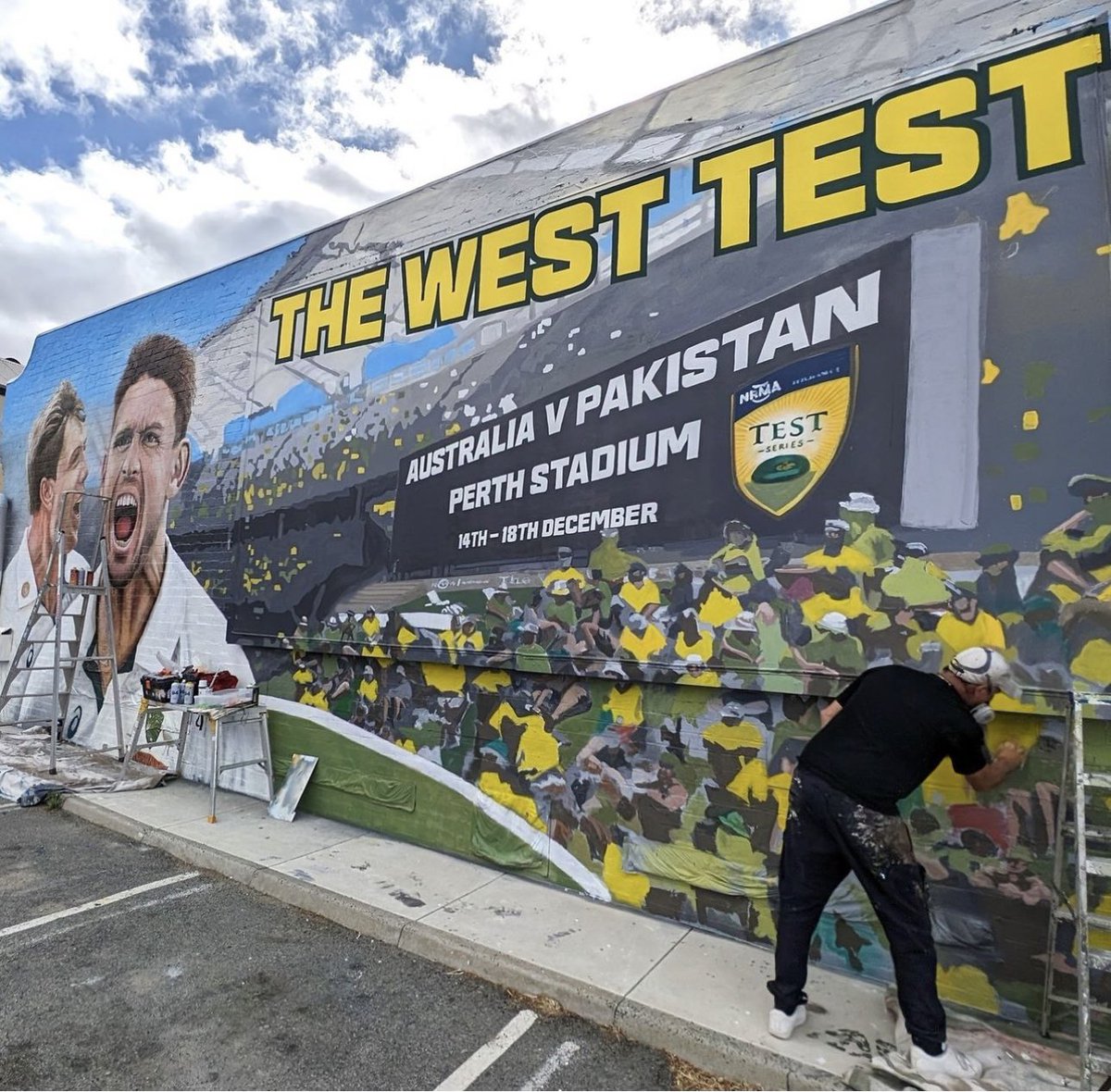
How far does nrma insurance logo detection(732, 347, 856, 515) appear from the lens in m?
4.22

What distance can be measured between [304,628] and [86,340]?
6.49 meters

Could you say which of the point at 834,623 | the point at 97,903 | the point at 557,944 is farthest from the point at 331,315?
the point at 557,944

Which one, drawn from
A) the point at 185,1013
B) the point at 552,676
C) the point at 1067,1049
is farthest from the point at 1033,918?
the point at 185,1013

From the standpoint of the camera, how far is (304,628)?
6.80 m

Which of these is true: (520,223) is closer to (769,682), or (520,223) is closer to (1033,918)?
(769,682)

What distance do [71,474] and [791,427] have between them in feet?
32.9

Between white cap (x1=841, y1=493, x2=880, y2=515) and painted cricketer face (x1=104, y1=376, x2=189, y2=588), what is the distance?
24.1 feet

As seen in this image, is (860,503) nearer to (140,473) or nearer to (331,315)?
(331,315)

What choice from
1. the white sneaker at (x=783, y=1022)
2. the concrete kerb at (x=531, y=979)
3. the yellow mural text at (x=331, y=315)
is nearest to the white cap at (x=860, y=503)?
the white sneaker at (x=783, y=1022)

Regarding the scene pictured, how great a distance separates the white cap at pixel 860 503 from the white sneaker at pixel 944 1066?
8.23 ft

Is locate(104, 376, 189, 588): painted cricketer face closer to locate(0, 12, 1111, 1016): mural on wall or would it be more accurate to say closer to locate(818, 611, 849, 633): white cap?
locate(0, 12, 1111, 1016): mural on wall

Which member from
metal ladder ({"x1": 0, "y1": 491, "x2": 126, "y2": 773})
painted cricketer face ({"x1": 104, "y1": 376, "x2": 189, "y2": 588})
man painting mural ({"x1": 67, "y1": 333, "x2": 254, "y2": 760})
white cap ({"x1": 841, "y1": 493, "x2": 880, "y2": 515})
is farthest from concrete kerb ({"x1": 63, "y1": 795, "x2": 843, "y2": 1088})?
painted cricketer face ({"x1": 104, "y1": 376, "x2": 189, "y2": 588})

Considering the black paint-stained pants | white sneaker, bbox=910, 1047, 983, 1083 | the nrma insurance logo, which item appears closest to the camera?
white sneaker, bbox=910, 1047, 983, 1083

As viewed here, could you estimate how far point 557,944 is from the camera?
4.22 meters
